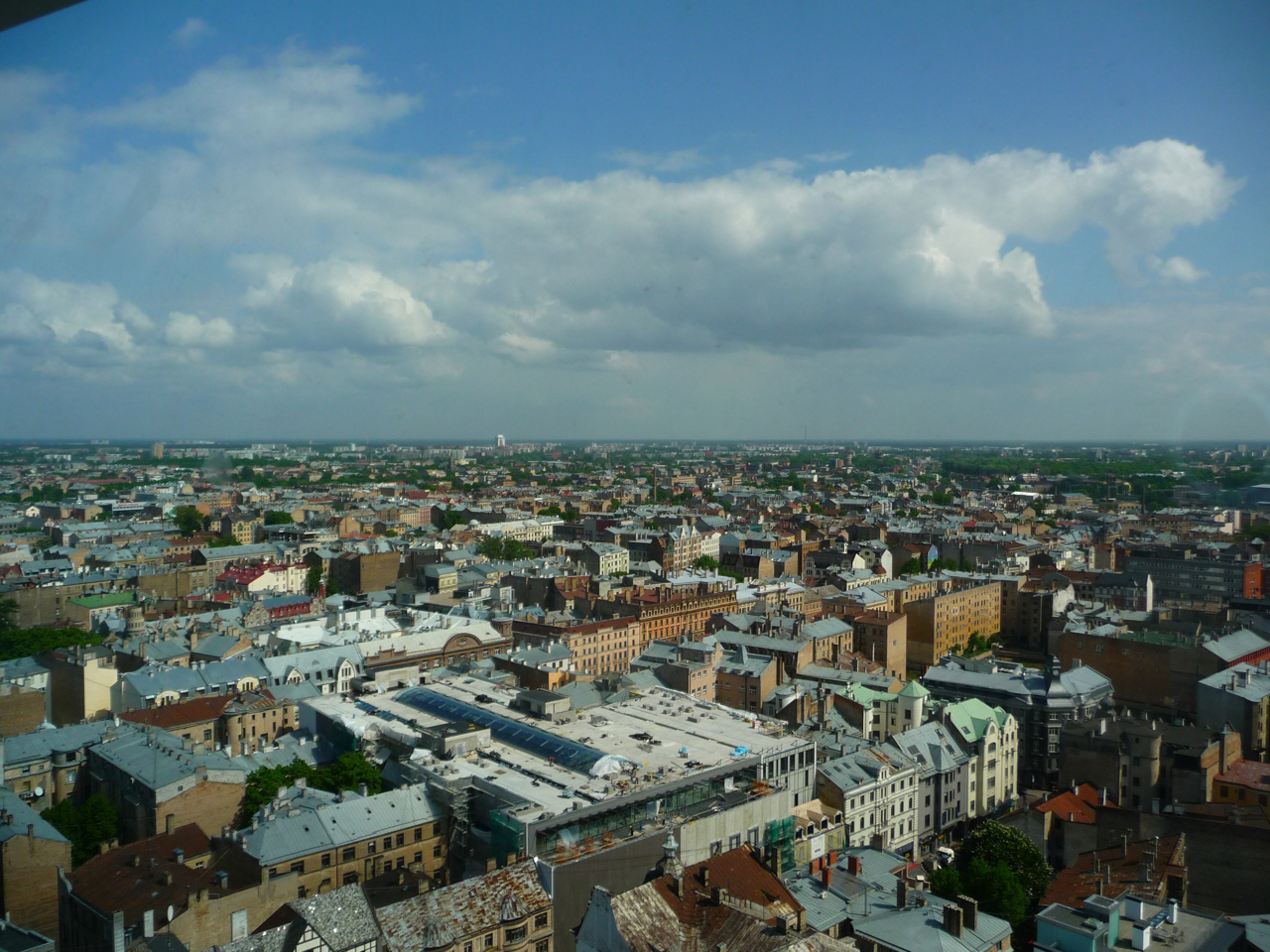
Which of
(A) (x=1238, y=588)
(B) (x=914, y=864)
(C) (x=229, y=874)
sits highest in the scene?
(A) (x=1238, y=588)

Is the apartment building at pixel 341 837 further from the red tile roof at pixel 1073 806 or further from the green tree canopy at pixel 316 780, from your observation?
the red tile roof at pixel 1073 806

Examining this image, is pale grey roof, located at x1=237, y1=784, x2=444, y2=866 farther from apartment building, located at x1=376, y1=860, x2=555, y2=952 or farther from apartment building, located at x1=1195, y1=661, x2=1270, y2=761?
apartment building, located at x1=1195, y1=661, x2=1270, y2=761

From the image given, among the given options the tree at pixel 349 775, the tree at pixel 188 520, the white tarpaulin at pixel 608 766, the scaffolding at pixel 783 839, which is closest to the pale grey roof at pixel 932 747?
the scaffolding at pixel 783 839

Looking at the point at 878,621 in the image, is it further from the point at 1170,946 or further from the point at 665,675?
the point at 1170,946

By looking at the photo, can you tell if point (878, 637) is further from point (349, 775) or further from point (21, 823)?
point (21, 823)

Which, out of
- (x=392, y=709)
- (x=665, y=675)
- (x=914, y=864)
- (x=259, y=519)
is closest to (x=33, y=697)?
(x=392, y=709)

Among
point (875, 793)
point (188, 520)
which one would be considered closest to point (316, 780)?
point (875, 793)
